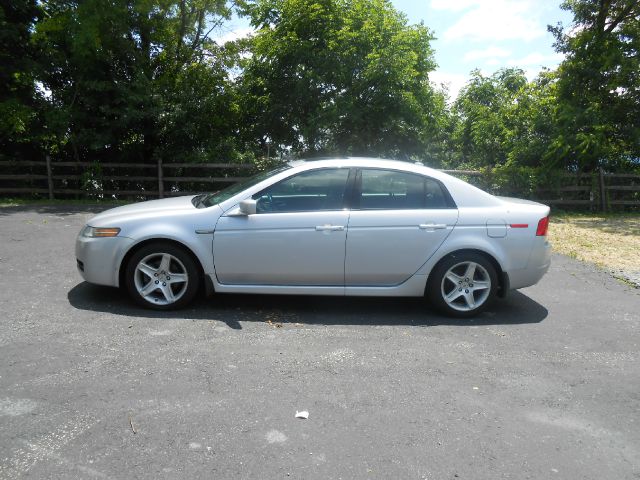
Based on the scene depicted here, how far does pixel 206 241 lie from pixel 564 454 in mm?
3566

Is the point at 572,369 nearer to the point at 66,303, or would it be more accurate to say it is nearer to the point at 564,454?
the point at 564,454

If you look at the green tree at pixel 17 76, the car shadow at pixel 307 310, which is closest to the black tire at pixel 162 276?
the car shadow at pixel 307 310

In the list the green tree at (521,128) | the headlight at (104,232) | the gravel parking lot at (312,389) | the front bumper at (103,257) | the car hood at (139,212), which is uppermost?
the green tree at (521,128)

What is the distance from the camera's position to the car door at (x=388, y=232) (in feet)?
17.4

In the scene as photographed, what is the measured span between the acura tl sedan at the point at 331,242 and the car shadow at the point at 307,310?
0.65 ft

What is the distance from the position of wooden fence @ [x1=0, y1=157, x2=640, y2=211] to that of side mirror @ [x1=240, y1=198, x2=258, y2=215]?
10.7 metres

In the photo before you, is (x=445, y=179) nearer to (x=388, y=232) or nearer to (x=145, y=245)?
(x=388, y=232)

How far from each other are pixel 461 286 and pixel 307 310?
5.26ft

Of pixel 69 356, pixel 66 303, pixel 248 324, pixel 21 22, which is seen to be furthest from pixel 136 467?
pixel 21 22

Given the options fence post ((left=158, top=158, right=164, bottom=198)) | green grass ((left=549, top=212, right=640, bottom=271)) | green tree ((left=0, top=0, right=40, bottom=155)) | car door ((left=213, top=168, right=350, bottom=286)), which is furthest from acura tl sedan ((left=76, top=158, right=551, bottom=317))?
green tree ((left=0, top=0, right=40, bottom=155))

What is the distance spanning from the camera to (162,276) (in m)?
5.33

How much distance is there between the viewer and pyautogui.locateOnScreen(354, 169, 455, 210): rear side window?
545cm

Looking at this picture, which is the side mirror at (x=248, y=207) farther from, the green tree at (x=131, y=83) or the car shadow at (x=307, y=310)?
the green tree at (x=131, y=83)

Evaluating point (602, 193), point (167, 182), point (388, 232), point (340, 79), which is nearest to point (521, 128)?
point (602, 193)
